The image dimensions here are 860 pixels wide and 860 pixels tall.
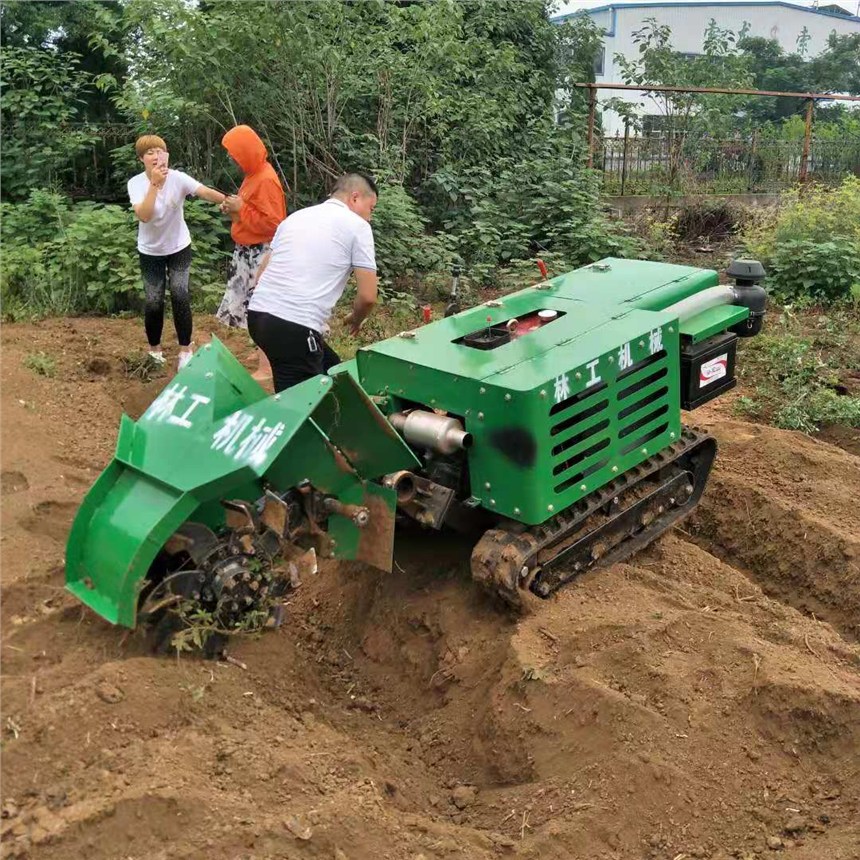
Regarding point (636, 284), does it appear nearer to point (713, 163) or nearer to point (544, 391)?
point (544, 391)

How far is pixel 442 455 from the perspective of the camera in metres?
4.07

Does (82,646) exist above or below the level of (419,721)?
above

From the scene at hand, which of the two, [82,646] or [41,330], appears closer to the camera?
[82,646]

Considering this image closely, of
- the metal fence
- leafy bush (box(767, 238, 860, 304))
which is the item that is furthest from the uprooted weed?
the metal fence

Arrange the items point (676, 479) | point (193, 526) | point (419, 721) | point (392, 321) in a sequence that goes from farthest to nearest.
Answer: point (392, 321)
point (676, 479)
point (419, 721)
point (193, 526)

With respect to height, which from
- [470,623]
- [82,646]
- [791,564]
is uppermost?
[82,646]

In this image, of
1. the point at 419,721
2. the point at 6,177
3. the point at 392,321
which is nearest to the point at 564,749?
the point at 419,721

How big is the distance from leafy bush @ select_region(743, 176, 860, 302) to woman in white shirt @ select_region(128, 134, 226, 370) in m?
5.80

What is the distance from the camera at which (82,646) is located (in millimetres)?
3285

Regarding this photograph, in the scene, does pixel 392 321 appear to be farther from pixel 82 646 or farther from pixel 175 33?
pixel 82 646

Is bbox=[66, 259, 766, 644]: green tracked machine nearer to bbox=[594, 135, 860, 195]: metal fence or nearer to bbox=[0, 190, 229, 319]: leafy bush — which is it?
bbox=[0, 190, 229, 319]: leafy bush

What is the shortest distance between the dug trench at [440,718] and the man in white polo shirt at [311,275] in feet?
3.64

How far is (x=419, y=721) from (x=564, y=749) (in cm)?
63

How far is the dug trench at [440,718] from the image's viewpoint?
9.25 ft
